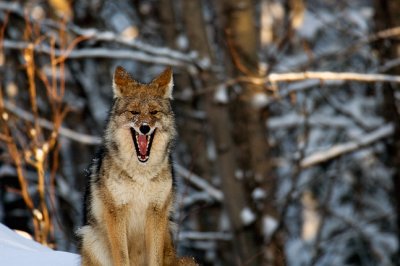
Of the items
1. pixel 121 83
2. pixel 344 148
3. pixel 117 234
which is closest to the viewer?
pixel 117 234

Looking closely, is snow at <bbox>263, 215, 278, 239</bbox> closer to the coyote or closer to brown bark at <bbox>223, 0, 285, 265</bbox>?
brown bark at <bbox>223, 0, 285, 265</bbox>

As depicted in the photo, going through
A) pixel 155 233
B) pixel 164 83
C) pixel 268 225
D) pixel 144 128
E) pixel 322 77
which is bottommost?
pixel 268 225

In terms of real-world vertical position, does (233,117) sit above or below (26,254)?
below

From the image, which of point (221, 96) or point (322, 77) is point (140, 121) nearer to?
point (322, 77)

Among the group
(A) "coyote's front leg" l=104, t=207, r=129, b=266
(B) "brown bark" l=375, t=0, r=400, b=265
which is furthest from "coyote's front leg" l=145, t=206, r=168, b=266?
(B) "brown bark" l=375, t=0, r=400, b=265

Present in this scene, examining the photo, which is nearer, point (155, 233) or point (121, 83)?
point (155, 233)

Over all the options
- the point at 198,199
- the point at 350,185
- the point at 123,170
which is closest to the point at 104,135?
the point at 123,170

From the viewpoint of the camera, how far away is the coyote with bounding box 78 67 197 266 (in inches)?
260

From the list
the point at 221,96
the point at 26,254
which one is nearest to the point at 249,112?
the point at 221,96

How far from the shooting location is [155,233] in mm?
6684

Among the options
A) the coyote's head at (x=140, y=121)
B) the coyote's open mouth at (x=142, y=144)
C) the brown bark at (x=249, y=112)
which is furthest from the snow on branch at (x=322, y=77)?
the coyote's open mouth at (x=142, y=144)

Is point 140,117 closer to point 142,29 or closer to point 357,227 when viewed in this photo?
point 357,227

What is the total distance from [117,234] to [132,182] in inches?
16.6

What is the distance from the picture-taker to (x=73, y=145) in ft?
67.1
